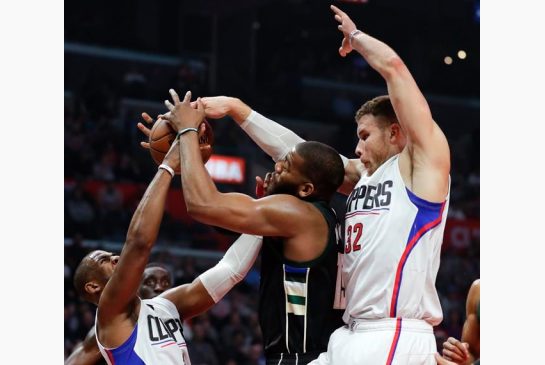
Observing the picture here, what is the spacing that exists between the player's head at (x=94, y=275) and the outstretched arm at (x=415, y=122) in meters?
1.64

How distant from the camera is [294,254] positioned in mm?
3717

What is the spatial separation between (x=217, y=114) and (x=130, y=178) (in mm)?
10610

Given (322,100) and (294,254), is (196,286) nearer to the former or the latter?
(294,254)

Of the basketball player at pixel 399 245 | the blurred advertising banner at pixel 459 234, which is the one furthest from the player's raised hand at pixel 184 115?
the blurred advertising banner at pixel 459 234

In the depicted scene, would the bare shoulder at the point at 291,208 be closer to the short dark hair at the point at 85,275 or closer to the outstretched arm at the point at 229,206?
the outstretched arm at the point at 229,206

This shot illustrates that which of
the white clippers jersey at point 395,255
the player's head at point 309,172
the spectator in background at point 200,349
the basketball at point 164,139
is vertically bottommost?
the spectator in background at point 200,349

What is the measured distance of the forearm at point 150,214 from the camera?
3668 millimetres

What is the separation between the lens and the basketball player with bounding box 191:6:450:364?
3408mm

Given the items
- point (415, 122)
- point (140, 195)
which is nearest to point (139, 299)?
point (415, 122)

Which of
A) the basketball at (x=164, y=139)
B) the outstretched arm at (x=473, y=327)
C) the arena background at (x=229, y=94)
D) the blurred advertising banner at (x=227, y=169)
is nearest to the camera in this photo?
the basketball at (x=164, y=139)

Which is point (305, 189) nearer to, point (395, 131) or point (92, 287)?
point (395, 131)

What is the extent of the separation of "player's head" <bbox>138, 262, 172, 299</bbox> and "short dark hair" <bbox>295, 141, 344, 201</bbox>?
198 centimetres

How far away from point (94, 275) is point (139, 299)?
0.41 metres
